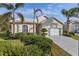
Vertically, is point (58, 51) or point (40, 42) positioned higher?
point (40, 42)

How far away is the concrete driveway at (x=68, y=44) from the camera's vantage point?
13.2 feet

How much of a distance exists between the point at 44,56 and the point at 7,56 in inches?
19.2

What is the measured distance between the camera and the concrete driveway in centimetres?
402

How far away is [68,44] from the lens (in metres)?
4.02

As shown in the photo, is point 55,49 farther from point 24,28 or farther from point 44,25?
point 24,28

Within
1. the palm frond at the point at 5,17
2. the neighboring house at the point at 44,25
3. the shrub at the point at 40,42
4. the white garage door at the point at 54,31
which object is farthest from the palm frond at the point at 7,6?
the white garage door at the point at 54,31

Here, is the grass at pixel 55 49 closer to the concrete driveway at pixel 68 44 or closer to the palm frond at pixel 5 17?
the concrete driveway at pixel 68 44

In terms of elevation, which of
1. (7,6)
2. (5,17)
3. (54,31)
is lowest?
(54,31)

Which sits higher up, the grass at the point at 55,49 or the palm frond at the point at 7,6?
the palm frond at the point at 7,6

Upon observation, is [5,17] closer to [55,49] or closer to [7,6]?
[7,6]

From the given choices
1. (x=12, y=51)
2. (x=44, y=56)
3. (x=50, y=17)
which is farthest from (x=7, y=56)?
(x=50, y=17)

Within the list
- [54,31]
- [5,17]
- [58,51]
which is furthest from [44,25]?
[5,17]

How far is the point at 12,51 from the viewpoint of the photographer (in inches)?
159

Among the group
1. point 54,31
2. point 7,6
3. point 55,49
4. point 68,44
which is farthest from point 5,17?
point 68,44
